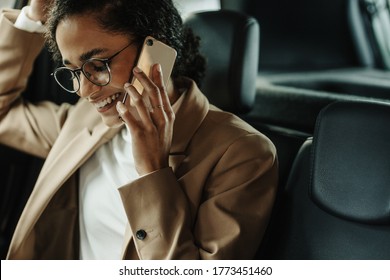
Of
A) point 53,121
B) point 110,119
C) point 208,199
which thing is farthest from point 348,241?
point 53,121

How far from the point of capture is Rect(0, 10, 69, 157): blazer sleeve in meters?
1.55

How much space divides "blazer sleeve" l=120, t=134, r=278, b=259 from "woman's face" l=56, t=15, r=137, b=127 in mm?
209

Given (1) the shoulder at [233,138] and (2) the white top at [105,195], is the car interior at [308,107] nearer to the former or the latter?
Result: (1) the shoulder at [233,138]

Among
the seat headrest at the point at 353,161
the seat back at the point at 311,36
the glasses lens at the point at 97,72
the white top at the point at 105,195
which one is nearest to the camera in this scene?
the seat headrest at the point at 353,161

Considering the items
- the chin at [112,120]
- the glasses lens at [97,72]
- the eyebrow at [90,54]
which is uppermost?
the eyebrow at [90,54]

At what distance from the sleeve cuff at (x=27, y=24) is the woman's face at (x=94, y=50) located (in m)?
0.30

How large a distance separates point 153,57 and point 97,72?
126 millimetres

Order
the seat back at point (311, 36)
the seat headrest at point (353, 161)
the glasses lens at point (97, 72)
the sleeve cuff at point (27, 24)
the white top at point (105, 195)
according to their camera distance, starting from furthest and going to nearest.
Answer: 1. the seat back at point (311, 36)
2. the sleeve cuff at point (27, 24)
3. the white top at point (105, 195)
4. the glasses lens at point (97, 72)
5. the seat headrest at point (353, 161)

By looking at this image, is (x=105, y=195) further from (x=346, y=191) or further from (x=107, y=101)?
(x=346, y=191)

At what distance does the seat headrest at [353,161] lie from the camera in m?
1.12

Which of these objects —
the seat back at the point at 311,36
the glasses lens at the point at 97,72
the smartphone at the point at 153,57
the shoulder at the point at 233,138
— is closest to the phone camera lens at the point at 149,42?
the smartphone at the point at 153,57

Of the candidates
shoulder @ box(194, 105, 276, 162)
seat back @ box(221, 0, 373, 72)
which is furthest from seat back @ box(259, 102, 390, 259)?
seat back @ box(221, 0, 373, 72)

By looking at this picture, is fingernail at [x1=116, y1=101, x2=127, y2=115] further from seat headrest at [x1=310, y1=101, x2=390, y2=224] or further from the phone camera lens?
seat headrest at [x1=310, y1=101, x2=390, y2=224]
